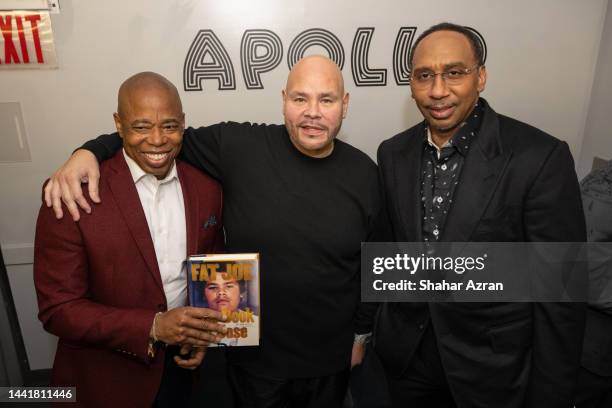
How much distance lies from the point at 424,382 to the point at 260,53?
2.08m

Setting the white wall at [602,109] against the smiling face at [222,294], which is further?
the white wall at [602,109]

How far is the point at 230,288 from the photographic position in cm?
153

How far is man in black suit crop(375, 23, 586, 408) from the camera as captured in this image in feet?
4.99

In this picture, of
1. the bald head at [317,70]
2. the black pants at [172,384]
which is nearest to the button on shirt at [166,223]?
the black pants at [172,384]

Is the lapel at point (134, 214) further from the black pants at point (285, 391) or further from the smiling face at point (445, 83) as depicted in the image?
the smiling face at point (445, 83)

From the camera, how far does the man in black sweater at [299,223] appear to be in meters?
1.76

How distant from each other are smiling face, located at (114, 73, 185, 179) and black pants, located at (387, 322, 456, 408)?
136cm

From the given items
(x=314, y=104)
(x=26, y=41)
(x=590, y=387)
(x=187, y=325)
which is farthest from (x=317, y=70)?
(x=590, y=387)

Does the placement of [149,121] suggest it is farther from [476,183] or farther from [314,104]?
[476,183]

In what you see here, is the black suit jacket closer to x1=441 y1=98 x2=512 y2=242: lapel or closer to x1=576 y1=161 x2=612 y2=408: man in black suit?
x1=441 y1=98 x2=512 y2=242: lapel

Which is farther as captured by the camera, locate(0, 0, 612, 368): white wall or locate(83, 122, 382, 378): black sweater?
locate(0, 0, 612, 368): white wall

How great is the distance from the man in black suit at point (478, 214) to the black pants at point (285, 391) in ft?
1.18

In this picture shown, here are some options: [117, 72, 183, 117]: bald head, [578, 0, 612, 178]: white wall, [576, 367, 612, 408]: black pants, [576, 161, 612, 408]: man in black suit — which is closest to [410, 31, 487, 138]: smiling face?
[576, 161, 612, 408]: man in black suit

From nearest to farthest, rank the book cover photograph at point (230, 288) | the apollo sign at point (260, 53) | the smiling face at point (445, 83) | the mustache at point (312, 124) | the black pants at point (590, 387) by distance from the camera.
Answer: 1. the book cover photograph at point (230, 288)
2. the smiling face at point (445, 83)
3. the mustache at point (312, 124)
4. the black pants at point (590, 387)
5. the apollo sign at point (260, 53)
